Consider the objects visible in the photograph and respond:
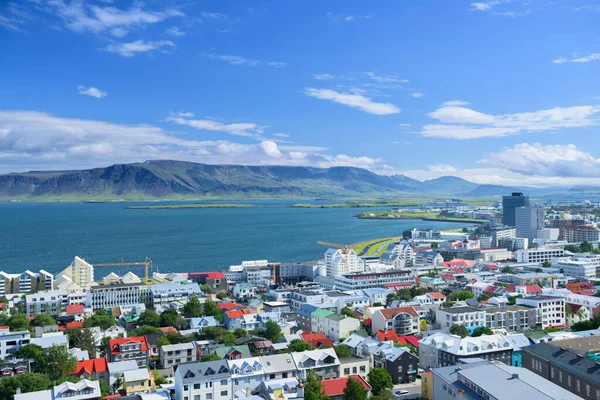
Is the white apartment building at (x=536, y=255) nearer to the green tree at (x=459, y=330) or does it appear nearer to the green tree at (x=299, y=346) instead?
the green tree at (x=459, y=330)

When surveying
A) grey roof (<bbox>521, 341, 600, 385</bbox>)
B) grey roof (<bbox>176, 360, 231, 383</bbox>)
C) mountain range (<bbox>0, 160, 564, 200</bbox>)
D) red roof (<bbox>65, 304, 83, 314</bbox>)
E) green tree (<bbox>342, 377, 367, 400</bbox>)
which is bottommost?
red roof (<bbox>65, 304, 83, 314</bbox>)

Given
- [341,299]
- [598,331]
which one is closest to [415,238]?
[341,299]

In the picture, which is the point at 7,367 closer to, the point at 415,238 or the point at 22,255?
the point at 22,255

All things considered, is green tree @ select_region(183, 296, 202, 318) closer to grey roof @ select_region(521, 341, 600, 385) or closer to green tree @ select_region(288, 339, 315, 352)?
green tree @ select_region(288, 339, 315, 352)

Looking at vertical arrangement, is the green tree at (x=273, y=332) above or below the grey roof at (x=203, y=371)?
below

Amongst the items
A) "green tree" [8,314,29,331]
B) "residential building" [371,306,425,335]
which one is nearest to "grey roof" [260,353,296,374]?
"residential building" [371,306,425,335]

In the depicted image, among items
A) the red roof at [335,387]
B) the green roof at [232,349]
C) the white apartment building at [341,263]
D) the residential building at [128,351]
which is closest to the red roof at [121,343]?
the residential building at [128,351]

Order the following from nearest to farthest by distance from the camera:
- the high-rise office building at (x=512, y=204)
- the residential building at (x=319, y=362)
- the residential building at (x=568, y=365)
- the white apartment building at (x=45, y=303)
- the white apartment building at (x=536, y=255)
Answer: the residential building at (x=568, y=365), the residential building at (x=319, y=362), the white apartment building at (x=45, y=303), the white apartment building at (x=536, y=255), the high-rise office building at (x=512, y=204)
